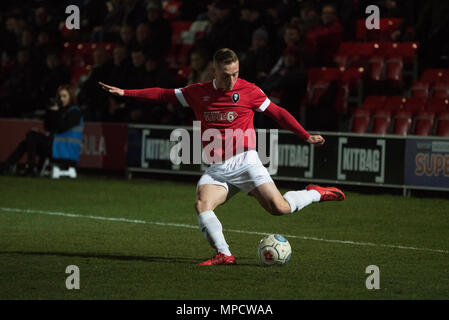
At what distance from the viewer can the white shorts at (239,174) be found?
314 inches

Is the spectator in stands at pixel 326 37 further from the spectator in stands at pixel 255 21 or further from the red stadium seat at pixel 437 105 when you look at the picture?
the red stadium seat at pixel 437 105

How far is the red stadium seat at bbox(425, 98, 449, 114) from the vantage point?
47.9 ft

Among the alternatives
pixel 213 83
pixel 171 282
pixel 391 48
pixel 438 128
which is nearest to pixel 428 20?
pixel 391 48

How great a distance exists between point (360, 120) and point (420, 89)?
125 cm

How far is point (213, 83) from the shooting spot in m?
8.06

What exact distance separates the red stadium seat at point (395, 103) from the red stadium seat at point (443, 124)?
102cm

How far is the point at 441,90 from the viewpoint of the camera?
49.8ft

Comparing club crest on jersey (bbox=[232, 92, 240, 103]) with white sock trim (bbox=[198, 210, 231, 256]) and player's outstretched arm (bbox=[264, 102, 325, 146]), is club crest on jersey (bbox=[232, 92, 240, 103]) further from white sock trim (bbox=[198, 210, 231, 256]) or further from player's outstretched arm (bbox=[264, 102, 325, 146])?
white sock trim (bbox=[198, 210, 231, 256])

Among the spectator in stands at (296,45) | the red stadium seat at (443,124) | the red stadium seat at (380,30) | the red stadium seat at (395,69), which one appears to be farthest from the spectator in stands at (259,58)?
the red stadium seat at (443,124)

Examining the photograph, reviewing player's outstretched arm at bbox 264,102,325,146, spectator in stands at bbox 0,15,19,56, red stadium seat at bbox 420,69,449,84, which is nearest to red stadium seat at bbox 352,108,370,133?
red stadium seat at bbox 420,69,449,84

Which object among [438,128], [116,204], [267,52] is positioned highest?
[267,52]

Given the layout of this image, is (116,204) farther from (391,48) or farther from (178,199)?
(391,48)

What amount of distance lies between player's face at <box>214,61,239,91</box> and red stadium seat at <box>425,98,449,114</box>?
744 centimetres

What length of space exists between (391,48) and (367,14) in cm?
82
